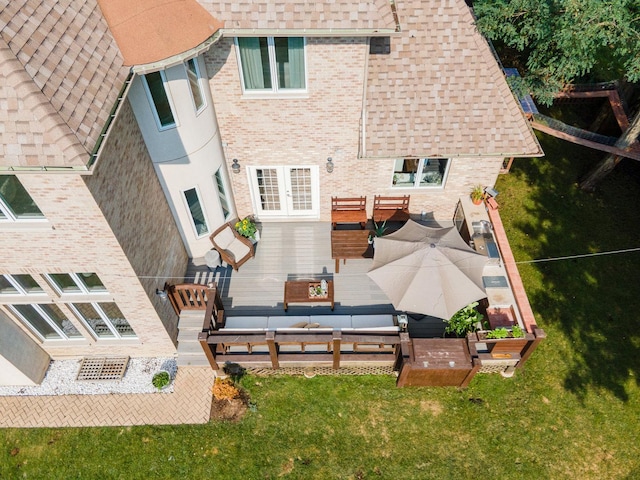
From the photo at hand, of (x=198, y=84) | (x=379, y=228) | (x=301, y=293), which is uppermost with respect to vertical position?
(x=198, y=84)

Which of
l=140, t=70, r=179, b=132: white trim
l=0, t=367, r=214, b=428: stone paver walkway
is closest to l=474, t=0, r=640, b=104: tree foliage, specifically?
l=140, t=70, r=179, b=132: white trim

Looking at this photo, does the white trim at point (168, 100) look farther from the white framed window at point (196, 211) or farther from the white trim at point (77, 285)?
the white trim at point (77, 285)

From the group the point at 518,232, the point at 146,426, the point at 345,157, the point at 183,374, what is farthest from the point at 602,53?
the point at 146,426

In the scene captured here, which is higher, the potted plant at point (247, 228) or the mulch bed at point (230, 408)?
the potted plant at point (247, 228)

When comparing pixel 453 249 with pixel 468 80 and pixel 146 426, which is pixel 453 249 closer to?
pixel 468 80

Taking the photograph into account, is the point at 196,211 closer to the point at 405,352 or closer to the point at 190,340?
the point at 190,340

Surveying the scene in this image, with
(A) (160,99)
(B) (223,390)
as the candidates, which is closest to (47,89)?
(A) (160,99)

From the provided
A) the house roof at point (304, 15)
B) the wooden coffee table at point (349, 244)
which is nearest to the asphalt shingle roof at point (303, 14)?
the house roof at point (304, 15)

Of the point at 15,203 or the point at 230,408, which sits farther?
the point at 230,408
